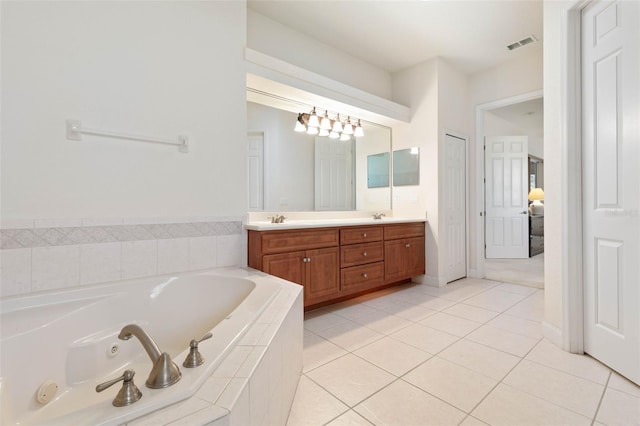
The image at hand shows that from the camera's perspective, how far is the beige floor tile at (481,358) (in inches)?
66.2

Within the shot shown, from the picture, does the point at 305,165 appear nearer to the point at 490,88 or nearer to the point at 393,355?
the point at 393,355

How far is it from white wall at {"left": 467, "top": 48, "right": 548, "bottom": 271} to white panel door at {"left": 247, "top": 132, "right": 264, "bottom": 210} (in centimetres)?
281

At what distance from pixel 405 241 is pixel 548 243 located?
1.42 m

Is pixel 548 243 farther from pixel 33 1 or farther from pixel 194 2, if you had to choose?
pixel 33 1

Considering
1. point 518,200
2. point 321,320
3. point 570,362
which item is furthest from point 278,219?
point 518,200

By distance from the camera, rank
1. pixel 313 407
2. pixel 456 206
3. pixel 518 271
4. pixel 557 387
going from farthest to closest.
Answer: pixel 518 271
pixel 456 206
pixel 557 387
pixel 313 407

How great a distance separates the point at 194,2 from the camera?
6.83 ft

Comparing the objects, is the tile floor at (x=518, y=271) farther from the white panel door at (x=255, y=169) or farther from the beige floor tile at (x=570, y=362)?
the white panel door at (x=255, y=169)

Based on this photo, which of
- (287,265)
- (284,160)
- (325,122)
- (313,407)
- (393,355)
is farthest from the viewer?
(325,122)

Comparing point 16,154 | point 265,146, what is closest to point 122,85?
point 16,154

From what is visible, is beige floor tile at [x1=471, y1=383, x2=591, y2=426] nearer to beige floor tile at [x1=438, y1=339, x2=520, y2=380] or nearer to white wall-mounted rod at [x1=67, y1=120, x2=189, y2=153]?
beige floor tile at [x1=438, y1=339, x2=520, y2=380]

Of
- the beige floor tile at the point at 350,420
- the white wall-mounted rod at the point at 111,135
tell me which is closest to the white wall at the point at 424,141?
the beige floor tile at the point at 350,420

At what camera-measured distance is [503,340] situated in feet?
6.78

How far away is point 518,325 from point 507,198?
361 centimetres
